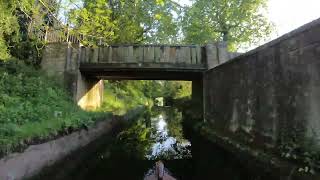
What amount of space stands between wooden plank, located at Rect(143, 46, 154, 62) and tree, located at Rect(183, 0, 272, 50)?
1387 centimetres

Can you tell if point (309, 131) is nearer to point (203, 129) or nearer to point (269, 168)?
point (269, 168)

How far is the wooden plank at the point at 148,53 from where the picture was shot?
827 inches

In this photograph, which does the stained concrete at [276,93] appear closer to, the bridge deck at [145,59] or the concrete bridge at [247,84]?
the concrete bridge at [247,84]

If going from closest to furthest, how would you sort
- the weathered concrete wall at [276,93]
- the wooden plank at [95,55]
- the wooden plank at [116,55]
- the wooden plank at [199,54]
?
the weathered concrete wall at [276,93] → the wooden plank at [116,55] → the wooden plank at [199,54] → the wooden plank at [95,55]

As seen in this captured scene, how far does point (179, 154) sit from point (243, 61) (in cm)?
473

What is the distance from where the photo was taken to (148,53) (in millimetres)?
21109

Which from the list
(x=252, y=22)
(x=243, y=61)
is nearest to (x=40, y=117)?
(x=243, y=61)

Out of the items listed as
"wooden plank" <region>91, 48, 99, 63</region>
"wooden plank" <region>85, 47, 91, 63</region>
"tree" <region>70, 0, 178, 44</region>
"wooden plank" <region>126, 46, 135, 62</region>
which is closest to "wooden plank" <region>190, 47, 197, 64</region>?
"wooden plank" <region>126, 46, 135, 62</region>

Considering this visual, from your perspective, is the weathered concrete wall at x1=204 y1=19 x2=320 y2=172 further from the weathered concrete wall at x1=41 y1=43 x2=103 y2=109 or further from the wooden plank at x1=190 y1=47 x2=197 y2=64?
the weathered concrete wall at x1=41 y1=43 x2=103 y2=109

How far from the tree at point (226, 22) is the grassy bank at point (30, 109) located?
57.5 ft

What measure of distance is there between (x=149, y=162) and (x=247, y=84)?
5.07 metres

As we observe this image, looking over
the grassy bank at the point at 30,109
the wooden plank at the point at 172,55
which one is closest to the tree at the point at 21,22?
the grassy bank at the point at 30,109

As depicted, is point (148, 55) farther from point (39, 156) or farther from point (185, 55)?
point (39, 156)

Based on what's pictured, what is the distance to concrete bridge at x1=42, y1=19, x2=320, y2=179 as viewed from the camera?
10.1m
